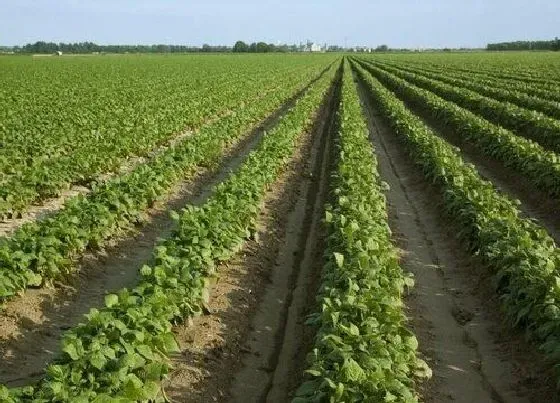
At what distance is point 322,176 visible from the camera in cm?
1484

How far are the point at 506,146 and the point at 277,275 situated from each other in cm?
897

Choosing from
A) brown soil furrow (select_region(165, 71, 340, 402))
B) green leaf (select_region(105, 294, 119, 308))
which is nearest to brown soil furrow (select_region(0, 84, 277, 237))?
brown soil furrow (select_region(165, 71, 340, 402))

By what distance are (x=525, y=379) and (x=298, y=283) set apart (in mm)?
3374

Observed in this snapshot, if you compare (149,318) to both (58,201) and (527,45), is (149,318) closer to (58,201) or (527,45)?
(58,201)

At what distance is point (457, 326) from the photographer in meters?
7.28

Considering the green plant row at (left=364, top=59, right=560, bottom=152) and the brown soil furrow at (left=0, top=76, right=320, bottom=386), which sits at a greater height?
the green plant row at (left=364, top=59, right=560, bottom=152)

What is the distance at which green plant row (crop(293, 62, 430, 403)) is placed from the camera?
470 cm

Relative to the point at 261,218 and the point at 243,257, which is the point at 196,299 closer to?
the point at 243,257

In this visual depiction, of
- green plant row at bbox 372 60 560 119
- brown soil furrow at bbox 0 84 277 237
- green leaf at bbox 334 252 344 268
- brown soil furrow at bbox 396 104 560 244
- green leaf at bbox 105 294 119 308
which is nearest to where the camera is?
green leaf at bbox 105 294 119 308

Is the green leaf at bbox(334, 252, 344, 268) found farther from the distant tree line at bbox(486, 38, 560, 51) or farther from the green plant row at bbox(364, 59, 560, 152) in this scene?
the distant tree line at bbox(486, 38, 560, 51)

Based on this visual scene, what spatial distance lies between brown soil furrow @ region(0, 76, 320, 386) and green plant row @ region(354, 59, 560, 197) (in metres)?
7.62

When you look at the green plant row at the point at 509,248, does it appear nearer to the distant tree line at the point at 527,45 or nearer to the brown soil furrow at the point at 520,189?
the brown soil furrow at the point at 520,189

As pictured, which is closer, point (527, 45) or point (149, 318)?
point (149, 318)

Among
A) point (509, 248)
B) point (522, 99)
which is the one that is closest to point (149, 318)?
point (509, 248)
